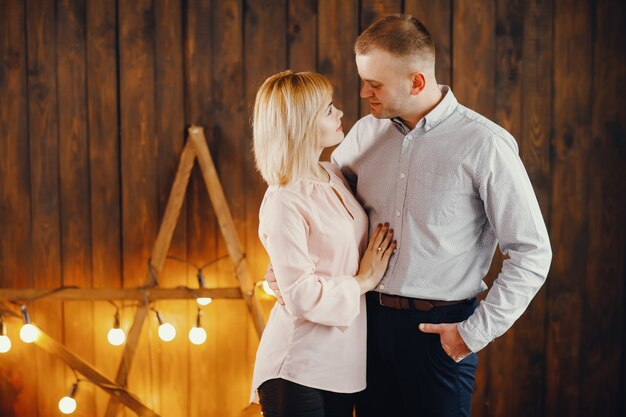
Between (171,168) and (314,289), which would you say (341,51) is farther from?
(314,289)

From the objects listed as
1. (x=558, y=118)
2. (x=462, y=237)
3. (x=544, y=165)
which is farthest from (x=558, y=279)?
(x=462, y=237)

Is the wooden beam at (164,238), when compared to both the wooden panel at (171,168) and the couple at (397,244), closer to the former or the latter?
the wooden panel at (171,168)

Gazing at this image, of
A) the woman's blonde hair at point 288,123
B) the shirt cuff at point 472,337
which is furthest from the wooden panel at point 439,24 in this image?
the shirt cuff at point 472,337

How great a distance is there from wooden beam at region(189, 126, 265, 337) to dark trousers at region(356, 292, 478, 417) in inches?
27.2

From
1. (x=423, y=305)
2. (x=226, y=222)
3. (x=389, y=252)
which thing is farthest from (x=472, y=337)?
(x=226, y=222)

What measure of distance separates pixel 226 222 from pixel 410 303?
34.7 inches

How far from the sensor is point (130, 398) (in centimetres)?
215

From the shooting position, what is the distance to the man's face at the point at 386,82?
1.48m

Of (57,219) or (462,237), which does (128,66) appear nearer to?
(57,219)

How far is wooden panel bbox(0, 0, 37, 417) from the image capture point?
7.34 feet

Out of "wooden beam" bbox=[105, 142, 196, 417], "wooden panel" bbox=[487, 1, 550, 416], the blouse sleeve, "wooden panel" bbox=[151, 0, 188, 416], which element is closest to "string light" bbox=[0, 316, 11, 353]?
"wooden beam" bbox=[105, 142, 196, 417]

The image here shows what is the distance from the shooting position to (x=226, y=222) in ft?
7.10

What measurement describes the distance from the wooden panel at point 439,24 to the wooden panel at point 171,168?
0.84 metres

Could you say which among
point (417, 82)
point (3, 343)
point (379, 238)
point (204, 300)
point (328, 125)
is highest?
point (417, 82)
